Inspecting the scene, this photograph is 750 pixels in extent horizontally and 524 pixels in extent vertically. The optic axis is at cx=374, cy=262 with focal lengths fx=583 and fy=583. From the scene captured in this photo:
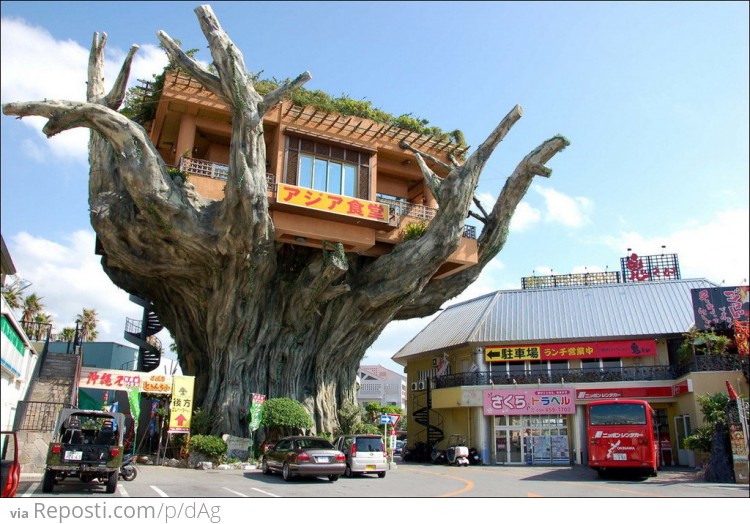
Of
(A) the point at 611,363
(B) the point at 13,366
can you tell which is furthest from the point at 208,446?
(A) the point at 611,363

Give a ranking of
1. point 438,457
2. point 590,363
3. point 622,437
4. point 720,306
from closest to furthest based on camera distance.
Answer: point 622,437 → point 720,306 → point 438,457 → point 590,363

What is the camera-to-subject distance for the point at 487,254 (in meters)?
28.0

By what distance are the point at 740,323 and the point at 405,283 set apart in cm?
1425

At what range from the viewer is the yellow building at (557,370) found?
29891mm

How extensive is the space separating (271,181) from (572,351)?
19.2 m

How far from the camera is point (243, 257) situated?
2233 cm

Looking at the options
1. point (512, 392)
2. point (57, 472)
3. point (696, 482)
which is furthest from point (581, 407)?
point (57, 472)

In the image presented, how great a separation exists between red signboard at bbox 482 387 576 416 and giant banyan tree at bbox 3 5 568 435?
615 cm

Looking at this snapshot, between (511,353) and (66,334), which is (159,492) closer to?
(511,353)

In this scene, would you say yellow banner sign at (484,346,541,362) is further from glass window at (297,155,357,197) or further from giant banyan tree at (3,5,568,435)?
glass window at (297,155,357,197)

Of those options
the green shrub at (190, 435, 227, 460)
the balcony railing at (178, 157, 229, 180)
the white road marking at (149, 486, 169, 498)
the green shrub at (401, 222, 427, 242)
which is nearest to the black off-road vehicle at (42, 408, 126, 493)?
the white road marking at (149, 486, 169, 498)

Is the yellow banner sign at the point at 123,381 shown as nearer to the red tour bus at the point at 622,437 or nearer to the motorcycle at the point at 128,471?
the motorcycle at the point at 128,471

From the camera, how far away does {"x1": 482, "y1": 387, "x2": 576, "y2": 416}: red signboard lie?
3030cm

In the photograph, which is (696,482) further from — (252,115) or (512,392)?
(252,115)
